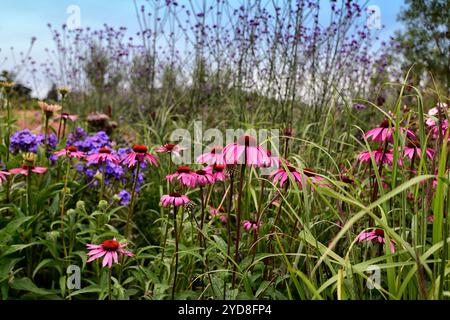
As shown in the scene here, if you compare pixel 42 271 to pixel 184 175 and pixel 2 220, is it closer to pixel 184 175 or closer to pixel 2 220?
pixel 2 220

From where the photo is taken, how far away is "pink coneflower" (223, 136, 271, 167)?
1182 millimetres

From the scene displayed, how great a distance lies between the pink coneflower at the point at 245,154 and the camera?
3.88 ft

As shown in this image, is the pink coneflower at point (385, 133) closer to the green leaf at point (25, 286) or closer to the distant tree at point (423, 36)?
the green leaf at point (25, 286)

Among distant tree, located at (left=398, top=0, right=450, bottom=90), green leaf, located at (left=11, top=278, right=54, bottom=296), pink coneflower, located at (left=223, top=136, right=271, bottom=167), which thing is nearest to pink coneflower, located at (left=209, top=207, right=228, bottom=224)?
pink coneflower, located at (left=223, top=136, right=271, bottom=167)

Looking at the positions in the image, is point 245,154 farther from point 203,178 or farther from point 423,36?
point 423,36

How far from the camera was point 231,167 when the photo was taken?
1259 mm

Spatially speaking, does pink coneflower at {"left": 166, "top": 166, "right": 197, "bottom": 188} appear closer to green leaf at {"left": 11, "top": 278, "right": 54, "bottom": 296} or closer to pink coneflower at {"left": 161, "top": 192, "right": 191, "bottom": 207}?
pink coneflower at {"left": 161, "top": 192, "right": 191, "bottom": 207}

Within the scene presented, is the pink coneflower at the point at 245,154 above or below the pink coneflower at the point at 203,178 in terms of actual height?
above

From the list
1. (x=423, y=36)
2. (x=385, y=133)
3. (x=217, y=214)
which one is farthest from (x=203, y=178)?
(x=423, y=36)

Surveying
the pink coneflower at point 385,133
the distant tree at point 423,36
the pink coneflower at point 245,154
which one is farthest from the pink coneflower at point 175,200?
the distant tree at point 423,36

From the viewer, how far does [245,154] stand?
1.19 meters

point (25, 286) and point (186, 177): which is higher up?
point (186, 177)
